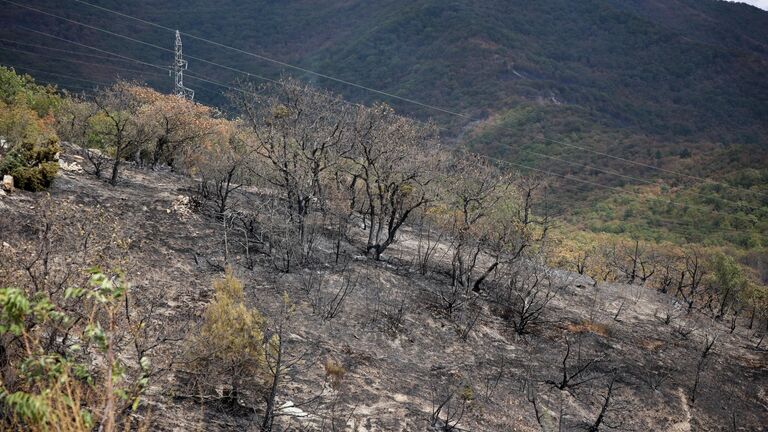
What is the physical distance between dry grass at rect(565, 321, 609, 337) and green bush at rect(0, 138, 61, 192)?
51.8 feet

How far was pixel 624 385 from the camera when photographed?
1388 centimetres

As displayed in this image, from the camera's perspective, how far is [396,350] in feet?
41.3

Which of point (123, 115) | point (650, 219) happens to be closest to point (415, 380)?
point (123, 115)

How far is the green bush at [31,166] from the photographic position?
13.3 m

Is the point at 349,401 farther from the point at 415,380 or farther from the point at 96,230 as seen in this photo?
the point at 96,230

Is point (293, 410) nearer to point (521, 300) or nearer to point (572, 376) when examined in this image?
point (572, 376)

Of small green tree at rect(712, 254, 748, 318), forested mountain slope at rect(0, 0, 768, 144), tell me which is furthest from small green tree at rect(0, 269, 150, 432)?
forested mountain slope at rect(0, 0, 768, 144)

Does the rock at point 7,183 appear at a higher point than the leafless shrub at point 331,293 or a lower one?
higher

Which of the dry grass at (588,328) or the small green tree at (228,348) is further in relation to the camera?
the dry grass at (588,328)

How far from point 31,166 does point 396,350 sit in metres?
10.9

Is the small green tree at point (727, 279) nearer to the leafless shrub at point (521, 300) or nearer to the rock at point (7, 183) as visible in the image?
the leafless shrub at point (521, 300)

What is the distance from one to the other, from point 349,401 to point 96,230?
774cm

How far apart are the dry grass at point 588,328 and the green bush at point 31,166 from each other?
1578 centimetres

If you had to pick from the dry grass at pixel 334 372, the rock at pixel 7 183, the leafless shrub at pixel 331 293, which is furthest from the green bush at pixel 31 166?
the dry grass at pixel 334 372
